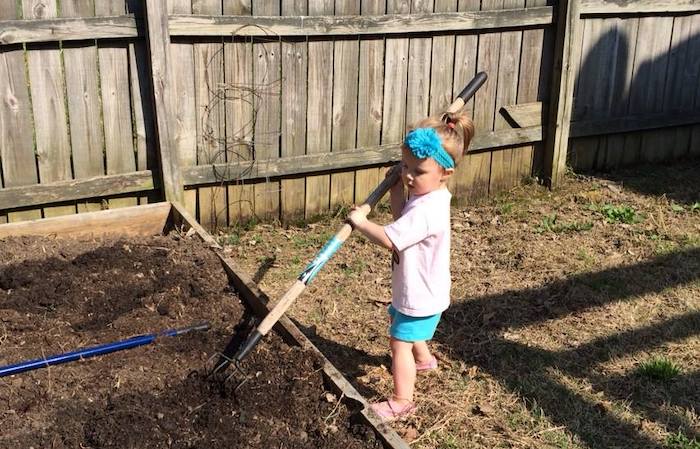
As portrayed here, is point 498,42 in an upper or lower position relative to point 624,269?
upper

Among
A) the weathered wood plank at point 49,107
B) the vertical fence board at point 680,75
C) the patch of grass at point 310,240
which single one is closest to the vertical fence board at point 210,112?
the patch of grass at point 310,240

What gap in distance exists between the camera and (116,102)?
208 inches

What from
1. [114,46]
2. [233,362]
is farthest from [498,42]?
[233,362]

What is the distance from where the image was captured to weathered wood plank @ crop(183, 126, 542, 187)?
5.70 m

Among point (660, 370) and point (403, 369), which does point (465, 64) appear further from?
point (403, 369)

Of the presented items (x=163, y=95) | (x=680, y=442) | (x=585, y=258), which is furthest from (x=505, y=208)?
(x=680, y=442)

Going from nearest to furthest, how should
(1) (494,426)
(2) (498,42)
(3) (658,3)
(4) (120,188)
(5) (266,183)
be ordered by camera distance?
(1) (494,426)
(4) (120,188)
(5) (266,183)
(2) (498,42)
(3) (658,3)

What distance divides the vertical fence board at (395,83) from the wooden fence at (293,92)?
1cm

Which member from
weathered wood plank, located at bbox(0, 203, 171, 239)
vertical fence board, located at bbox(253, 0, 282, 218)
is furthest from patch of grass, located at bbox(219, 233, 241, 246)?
weathered wood plank, located at bbox(0, 203, 171, 239)

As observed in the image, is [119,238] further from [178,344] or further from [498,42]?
[498,42]

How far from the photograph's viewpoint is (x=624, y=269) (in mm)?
5590

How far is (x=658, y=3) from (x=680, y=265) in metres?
2.93

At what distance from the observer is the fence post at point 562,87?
6727 mm

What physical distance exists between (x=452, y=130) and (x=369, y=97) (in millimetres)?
2708
